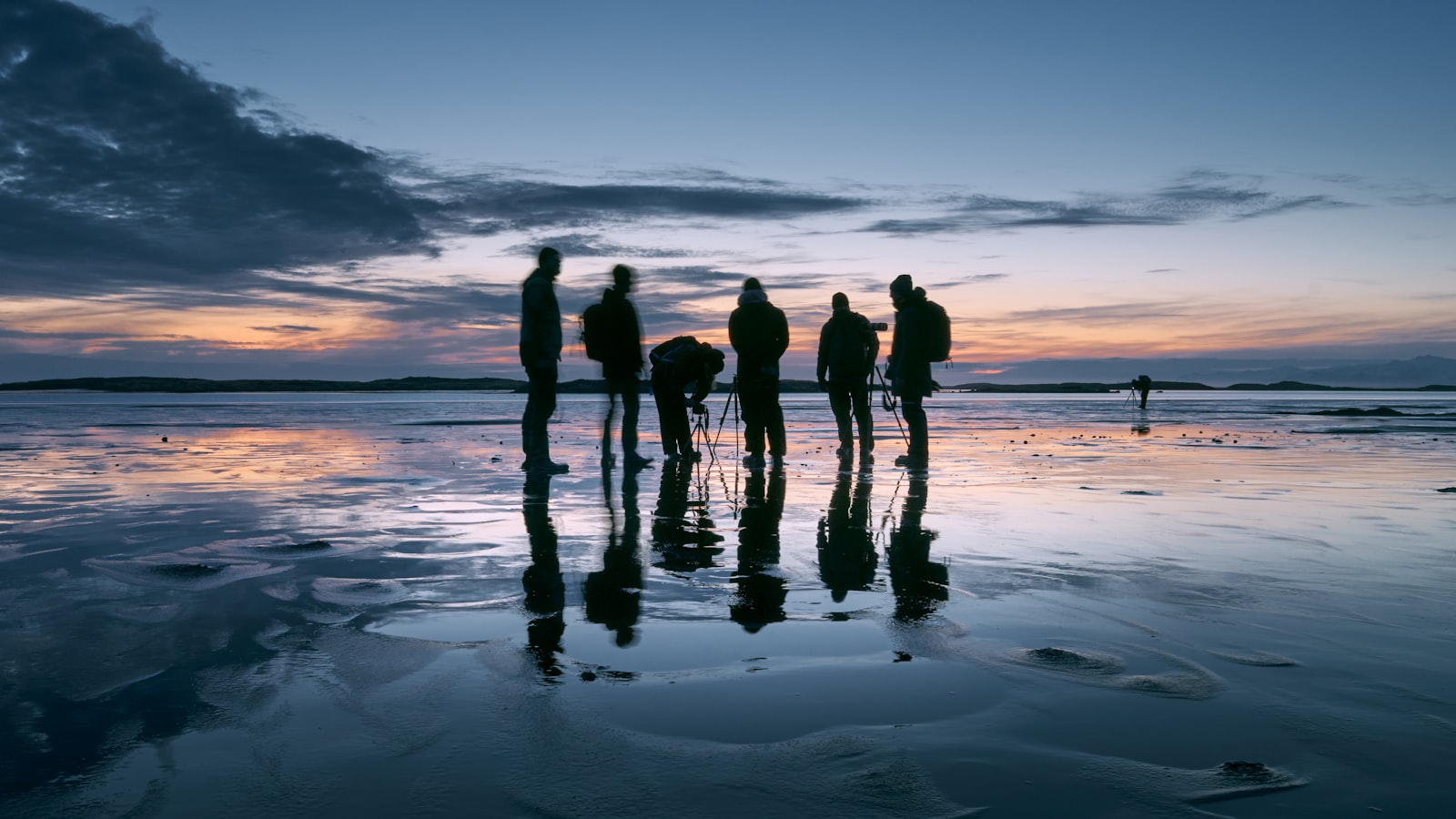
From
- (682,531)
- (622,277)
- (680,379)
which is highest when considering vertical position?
(622,277)

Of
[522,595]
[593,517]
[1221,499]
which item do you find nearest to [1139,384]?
[1221,499]

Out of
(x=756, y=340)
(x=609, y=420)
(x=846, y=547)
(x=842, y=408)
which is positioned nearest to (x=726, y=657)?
(x=846, y=547)

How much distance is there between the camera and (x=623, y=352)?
490 inches

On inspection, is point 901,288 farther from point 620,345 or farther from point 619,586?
point 619,586

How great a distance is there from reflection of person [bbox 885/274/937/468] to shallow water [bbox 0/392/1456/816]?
12.9ft

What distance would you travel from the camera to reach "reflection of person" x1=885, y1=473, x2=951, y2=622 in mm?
4543

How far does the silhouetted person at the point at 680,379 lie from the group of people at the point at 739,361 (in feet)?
0.05

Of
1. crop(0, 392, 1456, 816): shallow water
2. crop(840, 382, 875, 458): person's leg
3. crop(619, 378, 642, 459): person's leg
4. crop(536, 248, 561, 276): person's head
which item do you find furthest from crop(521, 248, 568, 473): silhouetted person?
crop(840, 382, 875, 458): person's leg

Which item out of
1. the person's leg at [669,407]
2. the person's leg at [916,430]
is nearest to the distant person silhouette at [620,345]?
the person's leg at [669,407]

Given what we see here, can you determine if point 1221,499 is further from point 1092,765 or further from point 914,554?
point 1092,765

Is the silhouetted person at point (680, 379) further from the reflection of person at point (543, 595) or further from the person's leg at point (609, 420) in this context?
the reflection of person at point (543, 595)

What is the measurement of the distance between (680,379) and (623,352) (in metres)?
1.39

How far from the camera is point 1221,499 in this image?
892cm

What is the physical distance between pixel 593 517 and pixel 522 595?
3.01 meters
